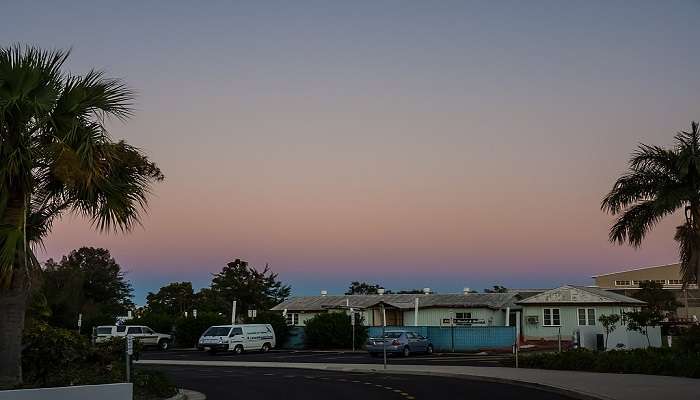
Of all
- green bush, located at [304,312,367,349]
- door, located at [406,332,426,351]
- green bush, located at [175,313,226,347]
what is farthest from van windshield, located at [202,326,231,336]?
door, located at [406,332,426,351]

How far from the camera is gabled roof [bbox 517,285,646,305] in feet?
176

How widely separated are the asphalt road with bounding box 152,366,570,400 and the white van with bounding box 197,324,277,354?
53.4 feet

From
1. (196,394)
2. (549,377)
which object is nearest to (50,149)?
(196,394)

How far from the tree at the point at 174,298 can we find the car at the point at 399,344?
189 ft

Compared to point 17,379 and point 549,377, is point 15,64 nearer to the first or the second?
point 17,379

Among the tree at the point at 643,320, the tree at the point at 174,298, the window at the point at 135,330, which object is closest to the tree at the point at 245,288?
the tree at the point at 174,298

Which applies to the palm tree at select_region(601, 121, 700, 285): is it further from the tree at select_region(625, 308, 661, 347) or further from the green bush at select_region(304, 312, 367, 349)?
the green bush at select_region(304, 312, 367, 349)

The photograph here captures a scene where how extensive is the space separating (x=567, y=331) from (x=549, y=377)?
30.3 metres

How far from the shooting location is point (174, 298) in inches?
4011

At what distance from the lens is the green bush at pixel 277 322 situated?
2151 inches

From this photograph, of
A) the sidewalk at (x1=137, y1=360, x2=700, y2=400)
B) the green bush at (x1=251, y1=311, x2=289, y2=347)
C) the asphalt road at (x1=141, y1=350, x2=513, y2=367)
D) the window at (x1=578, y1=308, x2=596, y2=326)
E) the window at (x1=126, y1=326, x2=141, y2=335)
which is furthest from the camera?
the green bush at (x1=251, y1=311, x2=289, y2=347)

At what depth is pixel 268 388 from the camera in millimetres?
22781

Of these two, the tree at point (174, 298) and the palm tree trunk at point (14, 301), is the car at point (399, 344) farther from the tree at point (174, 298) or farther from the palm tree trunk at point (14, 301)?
the tree at point (174, 298)

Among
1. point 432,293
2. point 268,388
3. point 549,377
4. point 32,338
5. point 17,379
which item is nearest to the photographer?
point 17,379
